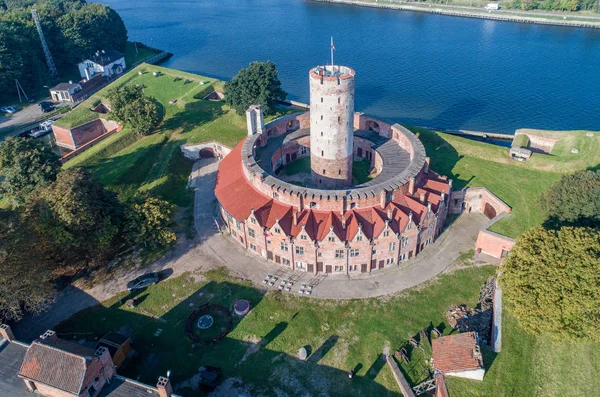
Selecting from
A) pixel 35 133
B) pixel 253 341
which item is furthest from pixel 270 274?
pixel 35 133

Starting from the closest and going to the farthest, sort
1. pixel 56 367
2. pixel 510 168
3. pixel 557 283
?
pixel 56 367 < pixel 557 283 < pixel 510 168

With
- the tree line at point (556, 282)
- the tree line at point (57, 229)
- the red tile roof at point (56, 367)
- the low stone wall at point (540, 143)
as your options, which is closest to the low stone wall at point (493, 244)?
the tree line at point (556, 282)

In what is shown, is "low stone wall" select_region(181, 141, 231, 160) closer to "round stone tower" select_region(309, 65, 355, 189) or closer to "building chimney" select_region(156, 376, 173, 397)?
"round stone tower" select_region(309, 65, 355, 189)

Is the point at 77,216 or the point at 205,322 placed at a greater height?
the point at 77,216

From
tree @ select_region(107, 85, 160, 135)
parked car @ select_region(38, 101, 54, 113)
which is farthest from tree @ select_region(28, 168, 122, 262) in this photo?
parked car @ select_region(38, 101, 54, 113)

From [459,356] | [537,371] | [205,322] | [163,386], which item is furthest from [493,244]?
[163,386]

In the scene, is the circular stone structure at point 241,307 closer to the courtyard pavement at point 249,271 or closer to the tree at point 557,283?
the courtyard pavement at point 249,271

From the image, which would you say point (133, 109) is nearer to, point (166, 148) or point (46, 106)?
point (166, 148)
